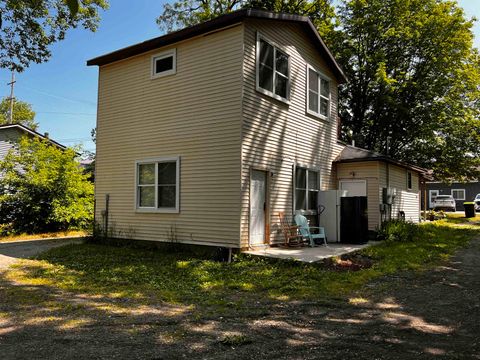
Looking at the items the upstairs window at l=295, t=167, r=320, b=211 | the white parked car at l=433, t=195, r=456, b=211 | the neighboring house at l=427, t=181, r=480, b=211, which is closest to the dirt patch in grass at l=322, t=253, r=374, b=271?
the upstairs window at l=295, t=167, r=320, b=211

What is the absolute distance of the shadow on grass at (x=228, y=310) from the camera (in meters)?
4.07

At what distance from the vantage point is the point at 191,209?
1020 cm

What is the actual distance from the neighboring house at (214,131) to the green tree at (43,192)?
4.37m

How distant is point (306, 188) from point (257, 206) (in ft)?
9.57

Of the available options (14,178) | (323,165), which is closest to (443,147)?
(323,165)

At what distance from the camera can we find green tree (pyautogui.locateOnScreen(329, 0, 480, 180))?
23750mm

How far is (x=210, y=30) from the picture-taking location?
10.1 meters

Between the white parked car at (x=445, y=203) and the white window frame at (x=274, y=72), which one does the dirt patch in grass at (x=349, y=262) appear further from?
the white parked car at (x=445, y=203)

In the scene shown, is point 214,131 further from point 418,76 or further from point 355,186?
point 418,76

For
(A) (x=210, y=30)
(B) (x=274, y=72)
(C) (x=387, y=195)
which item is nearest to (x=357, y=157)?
(C) (x=387, y=195)

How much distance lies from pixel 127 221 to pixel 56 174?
6291 millimetres

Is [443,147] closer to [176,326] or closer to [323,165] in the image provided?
[323,165]

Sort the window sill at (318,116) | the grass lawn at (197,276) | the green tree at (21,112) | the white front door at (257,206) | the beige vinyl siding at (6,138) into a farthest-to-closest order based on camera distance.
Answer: the green tree at (21,112) < the beige vinyl siding at (6,138) < the window sill at (318,116) < the white front door at (257,206) < the grass lawn at (197,276)

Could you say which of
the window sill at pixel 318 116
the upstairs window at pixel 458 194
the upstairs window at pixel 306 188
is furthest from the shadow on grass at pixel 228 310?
the upstairs window at pixel 458 194
